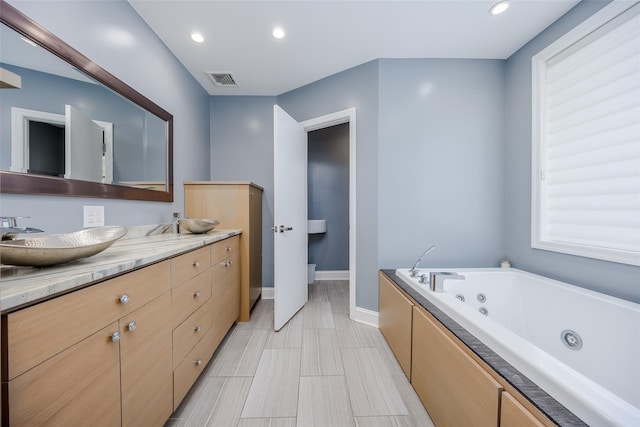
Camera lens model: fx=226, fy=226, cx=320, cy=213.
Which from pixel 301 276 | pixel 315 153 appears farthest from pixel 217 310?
pixel 315 153

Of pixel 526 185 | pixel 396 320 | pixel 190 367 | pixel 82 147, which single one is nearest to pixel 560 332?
pixel 396 320

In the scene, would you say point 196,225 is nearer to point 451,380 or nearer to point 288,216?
point 288,216

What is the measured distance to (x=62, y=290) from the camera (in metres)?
0.58

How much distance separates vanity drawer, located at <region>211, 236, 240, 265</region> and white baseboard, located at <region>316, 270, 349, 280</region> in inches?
69.9

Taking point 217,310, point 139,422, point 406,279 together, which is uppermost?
point 406,279

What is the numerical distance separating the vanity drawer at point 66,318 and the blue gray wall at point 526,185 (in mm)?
2418

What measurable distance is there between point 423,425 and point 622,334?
3.66 ft

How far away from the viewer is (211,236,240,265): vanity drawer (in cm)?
155

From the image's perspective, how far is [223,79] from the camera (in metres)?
2.39

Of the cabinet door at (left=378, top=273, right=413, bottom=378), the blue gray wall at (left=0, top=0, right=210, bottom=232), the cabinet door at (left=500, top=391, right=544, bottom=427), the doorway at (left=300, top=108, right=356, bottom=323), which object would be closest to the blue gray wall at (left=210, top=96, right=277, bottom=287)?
the blue gray wall at (left=0, top=0, right=210, bottom=232)

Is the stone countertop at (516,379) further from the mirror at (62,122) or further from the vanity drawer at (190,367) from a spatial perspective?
the mirror at (62,122)

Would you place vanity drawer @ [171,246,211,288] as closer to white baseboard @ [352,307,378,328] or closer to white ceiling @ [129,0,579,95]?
white baseboard @ [352,307,378,328]

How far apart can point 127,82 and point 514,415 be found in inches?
98.7

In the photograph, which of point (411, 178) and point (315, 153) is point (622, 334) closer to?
point (411, 178)
